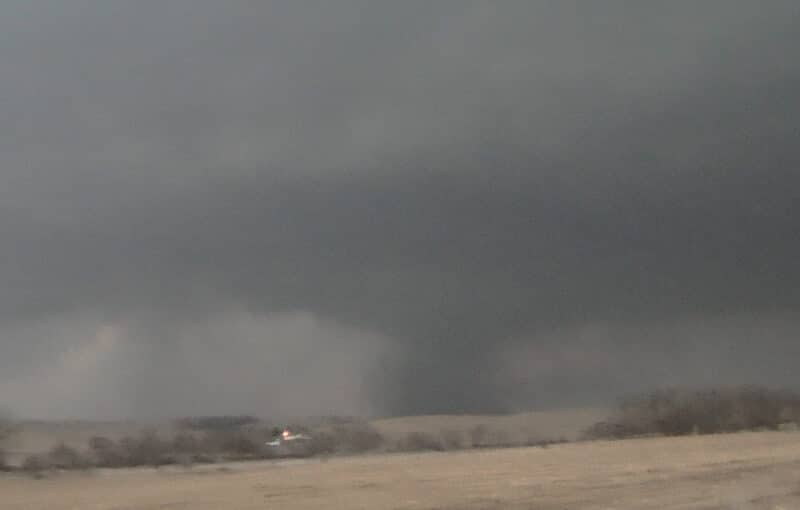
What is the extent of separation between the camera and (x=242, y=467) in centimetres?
6488

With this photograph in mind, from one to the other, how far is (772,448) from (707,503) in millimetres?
37282

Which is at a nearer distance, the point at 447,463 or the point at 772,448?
the point at 447,463

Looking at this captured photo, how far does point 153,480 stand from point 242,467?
35.3 ft

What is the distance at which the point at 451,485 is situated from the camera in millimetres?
49562

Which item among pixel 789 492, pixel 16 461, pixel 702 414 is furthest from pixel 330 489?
pixel 702 414

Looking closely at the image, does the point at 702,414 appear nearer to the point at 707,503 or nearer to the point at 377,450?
the point at 377,450

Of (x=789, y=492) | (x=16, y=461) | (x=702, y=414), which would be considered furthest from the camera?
(x=702, y=414)

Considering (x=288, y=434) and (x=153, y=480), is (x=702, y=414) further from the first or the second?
(x=153, y=480)

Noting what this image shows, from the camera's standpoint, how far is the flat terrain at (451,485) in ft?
139

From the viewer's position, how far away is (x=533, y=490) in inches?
1849

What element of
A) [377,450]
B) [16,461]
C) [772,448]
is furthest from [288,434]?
[772,448]

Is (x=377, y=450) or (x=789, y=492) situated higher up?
(x=377, y=450)

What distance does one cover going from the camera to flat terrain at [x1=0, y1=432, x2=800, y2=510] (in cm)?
4231

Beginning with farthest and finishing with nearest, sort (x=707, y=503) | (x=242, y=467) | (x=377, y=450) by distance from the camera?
(x=377, y=450), (x=242, y=467), (x=707, y=503)
